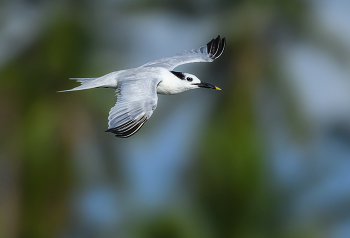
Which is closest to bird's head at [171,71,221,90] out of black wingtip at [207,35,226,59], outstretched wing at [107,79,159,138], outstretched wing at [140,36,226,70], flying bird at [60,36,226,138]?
flying bird at [60,36,226,138]

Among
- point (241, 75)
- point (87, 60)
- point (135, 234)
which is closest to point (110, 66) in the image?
point (87, 60)

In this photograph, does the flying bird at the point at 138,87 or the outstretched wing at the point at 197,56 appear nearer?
the flying bird at the point at 138,87

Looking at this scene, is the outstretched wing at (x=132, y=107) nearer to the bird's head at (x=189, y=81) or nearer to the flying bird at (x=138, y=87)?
the flying bird at (x=138, y=87)

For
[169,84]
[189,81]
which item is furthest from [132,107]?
[189,81]

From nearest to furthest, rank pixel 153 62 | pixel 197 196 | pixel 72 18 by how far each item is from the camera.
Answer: pixel 153 62, pixel 197 196, pixel 72 18

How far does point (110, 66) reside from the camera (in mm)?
5746

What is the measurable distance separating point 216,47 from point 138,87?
5.64ft

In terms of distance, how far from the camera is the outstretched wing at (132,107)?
3.31m

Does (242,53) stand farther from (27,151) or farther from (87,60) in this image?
(27,151)

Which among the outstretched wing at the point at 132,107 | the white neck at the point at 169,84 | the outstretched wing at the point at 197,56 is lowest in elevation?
the outstretched wing at the point at 132,107

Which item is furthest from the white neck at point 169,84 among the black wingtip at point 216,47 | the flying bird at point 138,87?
the black wingtip at point 216,47

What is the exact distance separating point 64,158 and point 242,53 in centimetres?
237

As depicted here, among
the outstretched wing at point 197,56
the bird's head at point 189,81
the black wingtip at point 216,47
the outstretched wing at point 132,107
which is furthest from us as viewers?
the black wingtip at point 216,47

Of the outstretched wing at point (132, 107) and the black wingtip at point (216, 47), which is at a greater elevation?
the black wingtip at point (216, 47)
